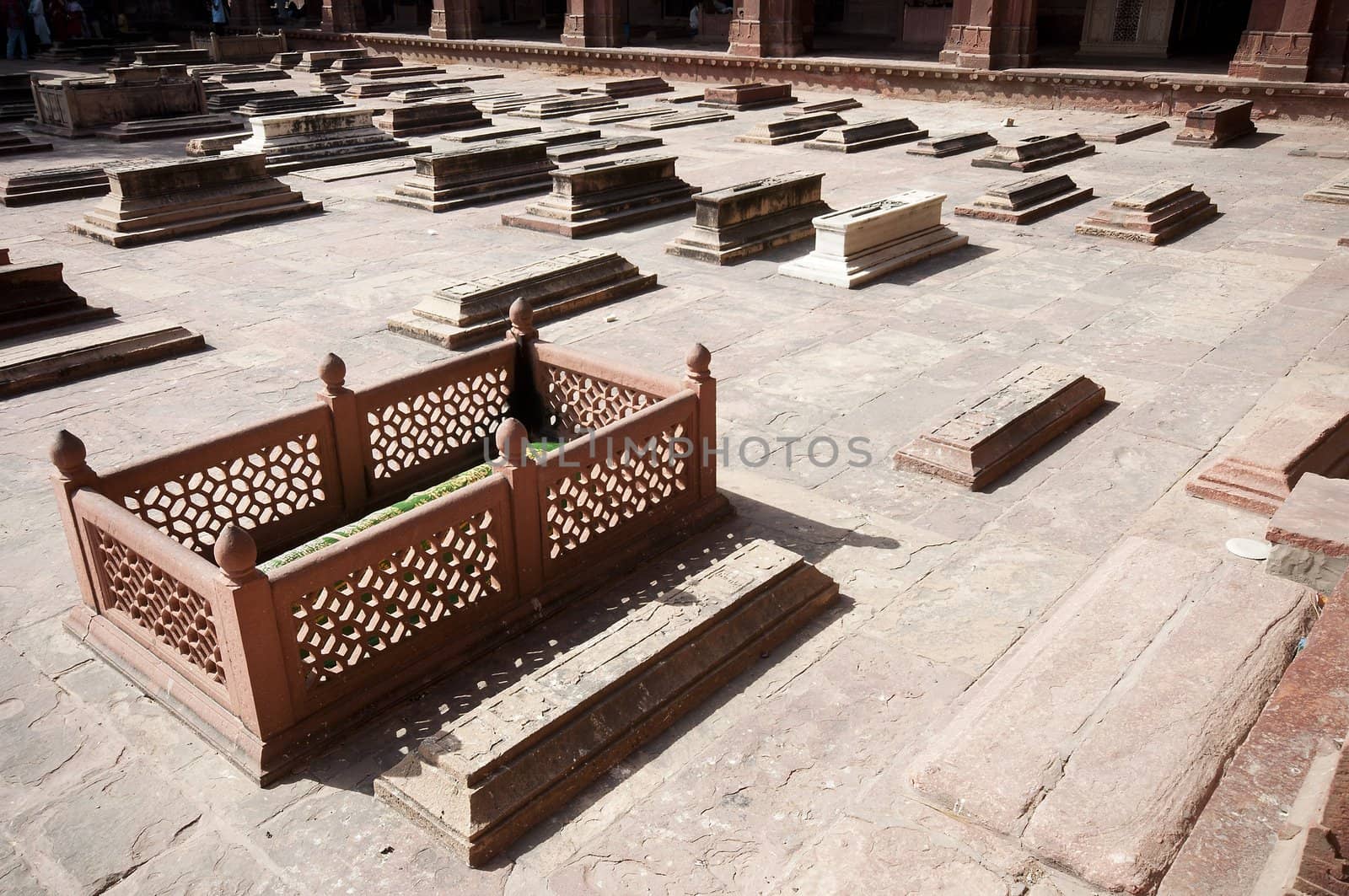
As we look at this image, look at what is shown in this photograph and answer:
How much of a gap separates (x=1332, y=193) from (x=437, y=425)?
34.1 feet

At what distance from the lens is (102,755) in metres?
3.53

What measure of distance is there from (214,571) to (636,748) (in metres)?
1.48

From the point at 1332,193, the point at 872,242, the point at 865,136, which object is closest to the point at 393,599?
the point at 872,242

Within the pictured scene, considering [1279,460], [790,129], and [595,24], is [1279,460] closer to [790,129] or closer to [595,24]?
[790,129]

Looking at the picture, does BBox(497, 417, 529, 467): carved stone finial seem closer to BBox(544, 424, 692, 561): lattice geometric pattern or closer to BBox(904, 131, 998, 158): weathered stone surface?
BBox(544, 424, 692, 561): lattice geometric pattern

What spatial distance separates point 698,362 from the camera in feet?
15.3

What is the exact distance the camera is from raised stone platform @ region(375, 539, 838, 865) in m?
3.12

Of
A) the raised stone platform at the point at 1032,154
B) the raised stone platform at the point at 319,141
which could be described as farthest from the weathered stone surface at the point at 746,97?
the raised stone platform at the point at 1032,154

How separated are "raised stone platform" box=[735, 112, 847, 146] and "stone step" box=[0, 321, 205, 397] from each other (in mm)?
9510

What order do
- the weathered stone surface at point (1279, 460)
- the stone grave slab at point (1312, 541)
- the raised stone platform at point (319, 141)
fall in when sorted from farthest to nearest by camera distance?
the raised stone platform at point (319, 141) → the weathered stone surface at point (1279, 460) → the stone grave slab at point (1312, 541)

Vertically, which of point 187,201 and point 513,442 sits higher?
point 513,442

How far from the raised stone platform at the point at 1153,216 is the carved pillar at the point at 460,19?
20.1 m

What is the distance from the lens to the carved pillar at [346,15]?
29516mm

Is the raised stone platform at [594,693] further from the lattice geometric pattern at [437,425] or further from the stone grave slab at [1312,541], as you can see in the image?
the stone grave slab at [1312,541]
